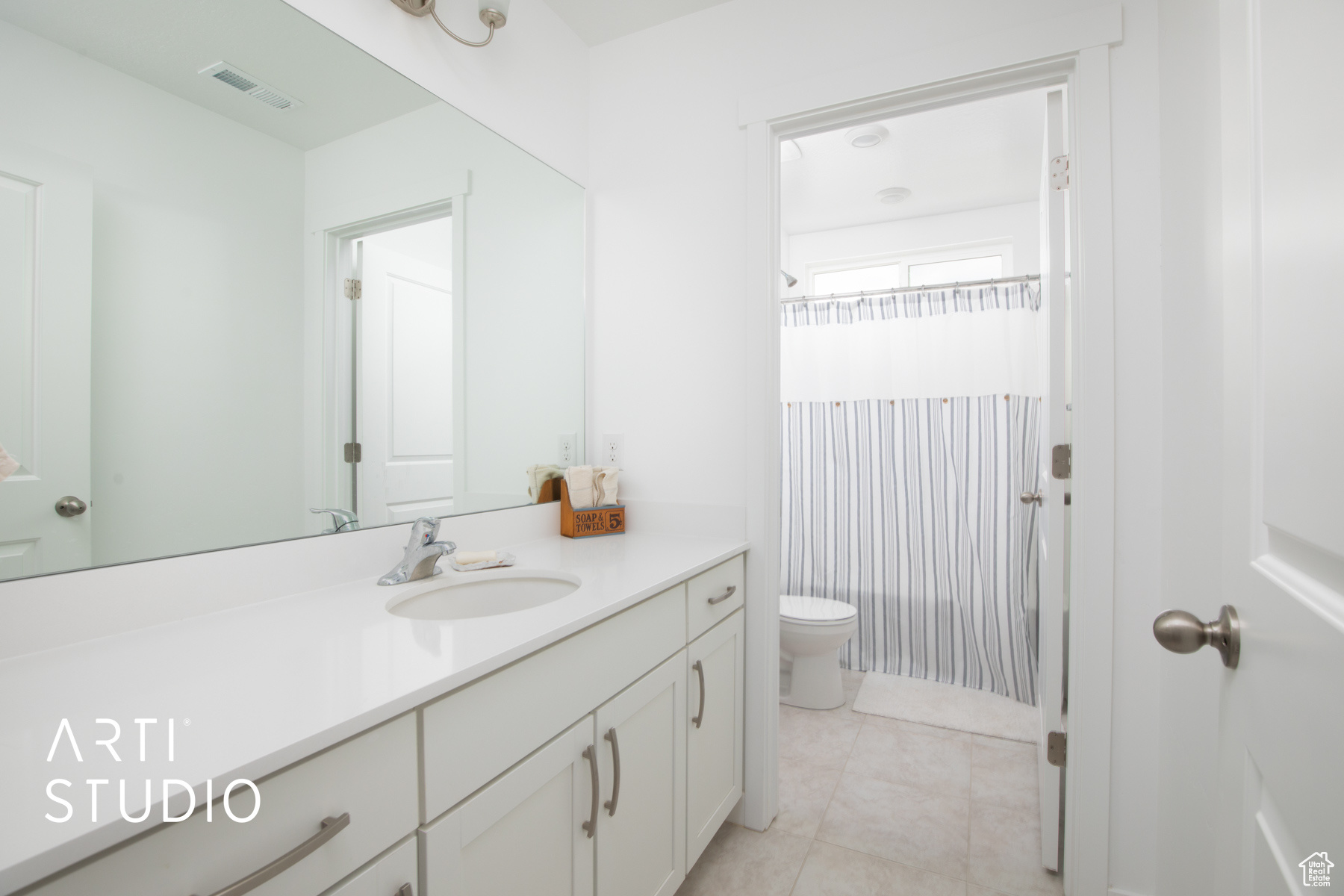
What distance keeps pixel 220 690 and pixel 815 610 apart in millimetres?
2283

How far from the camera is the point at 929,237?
145 inches

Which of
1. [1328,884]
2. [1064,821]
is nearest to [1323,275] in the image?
[1328,884]

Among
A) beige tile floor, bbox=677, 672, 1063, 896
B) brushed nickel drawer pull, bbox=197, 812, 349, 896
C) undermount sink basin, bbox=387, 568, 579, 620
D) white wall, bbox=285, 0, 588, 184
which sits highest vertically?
white wall, bbox=285, 0, 588, 184

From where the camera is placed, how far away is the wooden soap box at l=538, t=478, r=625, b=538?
1.79 m

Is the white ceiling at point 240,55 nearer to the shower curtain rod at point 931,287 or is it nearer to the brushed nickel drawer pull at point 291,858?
the brushed nickel drawer pull at point 291,858

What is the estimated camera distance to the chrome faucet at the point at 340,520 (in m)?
1.20

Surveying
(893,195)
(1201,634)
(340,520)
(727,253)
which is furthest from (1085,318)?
(893,195)

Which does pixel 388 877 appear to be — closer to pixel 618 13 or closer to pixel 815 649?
pixel 815 649

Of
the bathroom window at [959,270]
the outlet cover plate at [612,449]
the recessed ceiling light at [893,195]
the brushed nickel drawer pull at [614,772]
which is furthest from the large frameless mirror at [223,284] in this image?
the bathroom window at [959,270]

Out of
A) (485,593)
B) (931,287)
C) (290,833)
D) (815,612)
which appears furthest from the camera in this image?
(931,287)

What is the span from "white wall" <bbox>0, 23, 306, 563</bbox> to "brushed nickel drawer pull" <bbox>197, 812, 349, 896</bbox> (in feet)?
2.05

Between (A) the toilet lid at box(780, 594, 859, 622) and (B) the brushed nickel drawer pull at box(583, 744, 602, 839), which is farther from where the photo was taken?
(A) the toilet lid at box(780, 594, 859, 622)

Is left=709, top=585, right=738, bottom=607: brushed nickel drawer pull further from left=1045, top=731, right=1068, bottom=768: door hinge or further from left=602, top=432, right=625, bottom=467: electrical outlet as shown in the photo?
left=1045, top=731, right=1068, bottom=768: door hinge

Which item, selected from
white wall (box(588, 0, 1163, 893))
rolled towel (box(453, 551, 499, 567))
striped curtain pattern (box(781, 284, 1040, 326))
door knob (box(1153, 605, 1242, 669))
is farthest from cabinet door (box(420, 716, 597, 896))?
striped curtain pattern (box(781, 284, 1040, 326))
